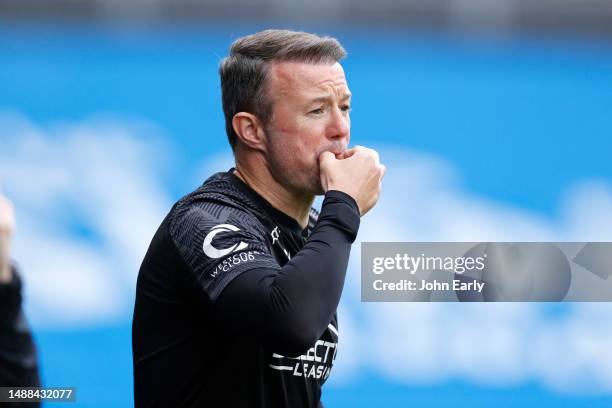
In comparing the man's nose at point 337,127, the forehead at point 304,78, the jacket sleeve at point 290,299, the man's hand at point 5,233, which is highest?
the man's hand at point 5,233

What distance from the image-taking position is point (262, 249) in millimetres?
1675

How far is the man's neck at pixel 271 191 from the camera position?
1948mm

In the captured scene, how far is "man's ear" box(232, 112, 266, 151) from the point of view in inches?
77.1

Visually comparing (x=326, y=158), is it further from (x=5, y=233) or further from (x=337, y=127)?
(x=5, y=233)

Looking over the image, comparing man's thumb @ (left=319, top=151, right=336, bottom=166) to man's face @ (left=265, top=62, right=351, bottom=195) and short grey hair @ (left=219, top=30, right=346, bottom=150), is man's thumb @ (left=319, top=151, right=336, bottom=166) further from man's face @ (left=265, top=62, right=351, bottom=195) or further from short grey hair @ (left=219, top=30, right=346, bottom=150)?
→ short grey hair @ (left=219, top=30, right=346, bottom=150)

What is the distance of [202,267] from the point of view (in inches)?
64.6

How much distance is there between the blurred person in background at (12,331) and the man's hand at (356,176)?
1.93m

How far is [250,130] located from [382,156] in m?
2.27

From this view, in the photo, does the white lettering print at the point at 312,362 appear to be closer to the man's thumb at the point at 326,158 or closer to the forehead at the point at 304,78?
the man's thumb at the point at 326,158

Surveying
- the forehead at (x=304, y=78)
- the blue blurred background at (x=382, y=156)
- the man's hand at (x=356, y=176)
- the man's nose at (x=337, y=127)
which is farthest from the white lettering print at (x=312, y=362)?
the blue blurred background at (x=382, y=156)

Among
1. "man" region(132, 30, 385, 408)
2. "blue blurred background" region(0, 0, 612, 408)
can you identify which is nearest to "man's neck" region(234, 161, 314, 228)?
"man" region(132, 30, 385, 408)

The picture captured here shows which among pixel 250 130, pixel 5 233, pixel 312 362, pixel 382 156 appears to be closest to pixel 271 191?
pixel 250 130

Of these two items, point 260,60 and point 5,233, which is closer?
point 260,60

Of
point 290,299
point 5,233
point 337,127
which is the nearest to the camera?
point 290,299
